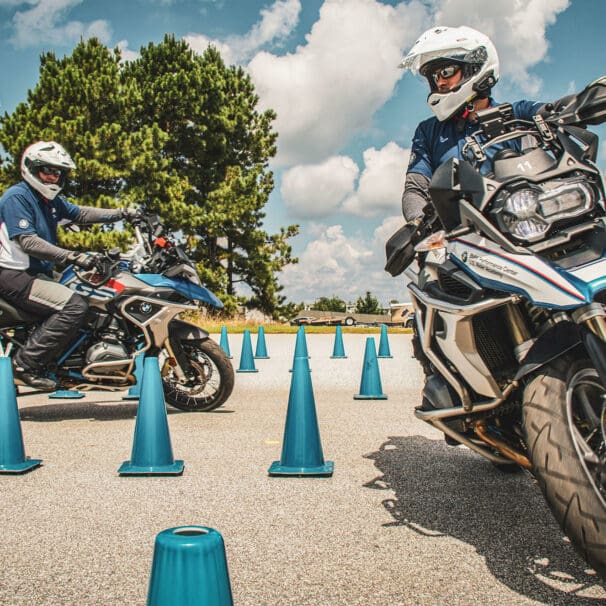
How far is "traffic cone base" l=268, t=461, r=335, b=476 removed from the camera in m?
4.25

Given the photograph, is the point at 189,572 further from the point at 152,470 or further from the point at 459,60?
the point at 459,60

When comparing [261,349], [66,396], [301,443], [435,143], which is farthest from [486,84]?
[261,349]

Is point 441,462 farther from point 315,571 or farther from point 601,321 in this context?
point 601,321

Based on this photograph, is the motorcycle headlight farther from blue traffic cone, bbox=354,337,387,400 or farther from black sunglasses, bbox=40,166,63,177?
blue traffic cone, bbox=354,337,387,400

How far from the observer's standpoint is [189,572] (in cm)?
179

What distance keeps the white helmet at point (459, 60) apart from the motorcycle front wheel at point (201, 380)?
3561 mm

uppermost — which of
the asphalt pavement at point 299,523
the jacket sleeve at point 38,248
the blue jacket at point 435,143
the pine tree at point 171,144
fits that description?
the pine tree at point 171,144

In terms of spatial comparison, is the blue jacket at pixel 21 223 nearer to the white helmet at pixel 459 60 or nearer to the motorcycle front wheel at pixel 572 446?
the white helmet at pixel 459 60

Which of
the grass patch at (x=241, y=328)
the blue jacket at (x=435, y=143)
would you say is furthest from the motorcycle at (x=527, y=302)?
the grass patch at (x=241, y=328)

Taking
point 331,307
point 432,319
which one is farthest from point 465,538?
point 331,307

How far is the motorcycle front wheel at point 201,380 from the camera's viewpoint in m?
6.63

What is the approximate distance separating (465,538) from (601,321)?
1263 millimetres

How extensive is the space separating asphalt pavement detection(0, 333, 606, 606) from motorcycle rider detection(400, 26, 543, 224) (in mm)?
1573

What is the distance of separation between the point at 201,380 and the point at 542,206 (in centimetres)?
469
